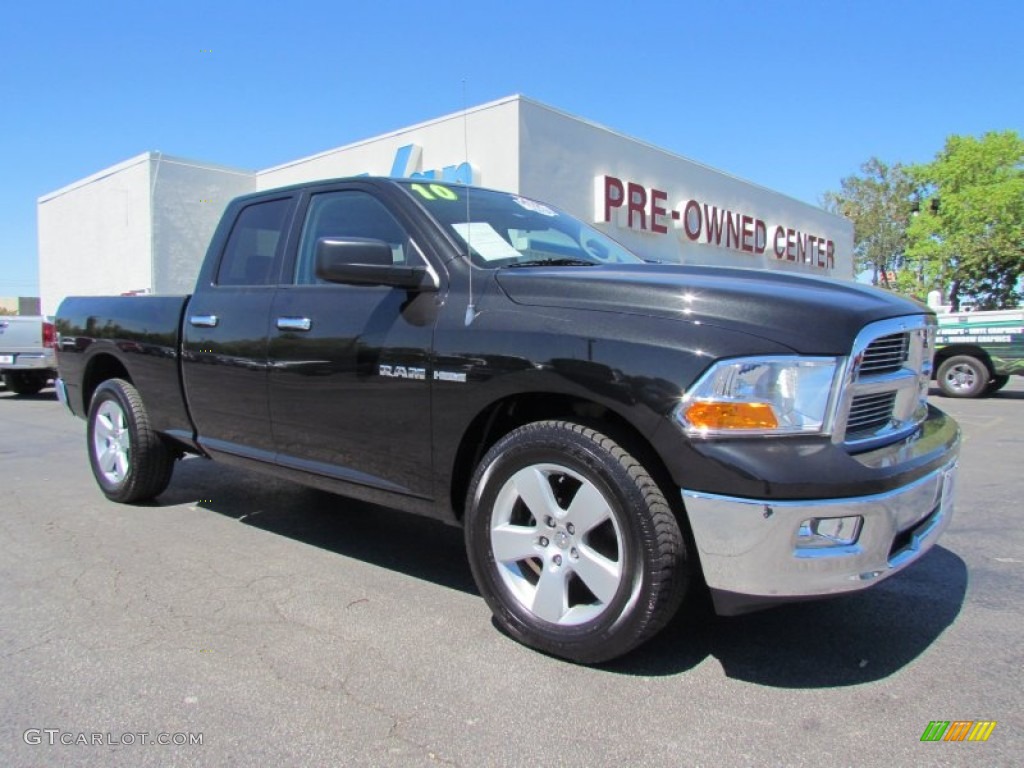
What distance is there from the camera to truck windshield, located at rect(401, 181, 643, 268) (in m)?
3.46

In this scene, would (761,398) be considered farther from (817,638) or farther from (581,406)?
(817,638)

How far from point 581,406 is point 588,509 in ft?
1.33

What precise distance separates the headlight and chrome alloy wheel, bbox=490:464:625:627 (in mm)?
484

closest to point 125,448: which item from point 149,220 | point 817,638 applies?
point 817,638

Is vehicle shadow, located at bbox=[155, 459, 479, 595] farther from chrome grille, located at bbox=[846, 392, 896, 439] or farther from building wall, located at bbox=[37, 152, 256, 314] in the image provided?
building wall, located at bbox=[37, 152, 256, 314]

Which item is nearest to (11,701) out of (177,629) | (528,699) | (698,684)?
(177,629)

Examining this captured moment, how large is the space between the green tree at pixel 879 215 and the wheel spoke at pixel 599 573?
167 feet

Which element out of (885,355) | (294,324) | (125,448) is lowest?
(125,448)

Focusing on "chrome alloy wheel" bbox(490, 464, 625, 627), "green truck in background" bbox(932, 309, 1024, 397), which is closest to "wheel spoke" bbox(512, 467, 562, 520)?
"chrome alloy wheel" bbox(490, 464, 625, 627)

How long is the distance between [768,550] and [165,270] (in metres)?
19.8

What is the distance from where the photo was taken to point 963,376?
1404 cm

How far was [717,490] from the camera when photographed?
8.05ft

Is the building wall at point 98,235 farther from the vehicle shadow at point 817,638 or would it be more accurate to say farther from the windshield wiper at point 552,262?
the vehicle shadow at point 817,638

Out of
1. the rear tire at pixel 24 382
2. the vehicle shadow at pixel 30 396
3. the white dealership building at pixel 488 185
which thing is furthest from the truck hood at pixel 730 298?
the rear tire at pixel 24 382
